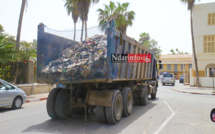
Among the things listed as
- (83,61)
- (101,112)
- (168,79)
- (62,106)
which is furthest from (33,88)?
(168,79)

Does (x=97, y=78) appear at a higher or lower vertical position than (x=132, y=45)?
lower

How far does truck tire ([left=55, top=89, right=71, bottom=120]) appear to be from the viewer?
6.76 m

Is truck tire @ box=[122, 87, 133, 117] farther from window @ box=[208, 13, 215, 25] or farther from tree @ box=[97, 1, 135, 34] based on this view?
window @ box=[208, 13, 215, 25]

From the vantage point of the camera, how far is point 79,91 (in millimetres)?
7223

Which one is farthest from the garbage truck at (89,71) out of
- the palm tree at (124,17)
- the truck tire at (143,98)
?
the palm tree at (124,17)

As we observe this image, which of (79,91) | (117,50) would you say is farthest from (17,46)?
(117,50)

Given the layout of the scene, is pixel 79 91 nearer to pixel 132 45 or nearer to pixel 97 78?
pixel 97 78

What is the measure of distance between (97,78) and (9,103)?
5.42m

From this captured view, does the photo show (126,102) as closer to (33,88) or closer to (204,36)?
(33,88)

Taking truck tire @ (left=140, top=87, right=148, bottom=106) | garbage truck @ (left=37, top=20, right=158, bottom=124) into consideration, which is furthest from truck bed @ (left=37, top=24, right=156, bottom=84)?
truck tire @ (left=140, top=87, right=148, bottom=106)

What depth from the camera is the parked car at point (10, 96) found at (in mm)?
8734

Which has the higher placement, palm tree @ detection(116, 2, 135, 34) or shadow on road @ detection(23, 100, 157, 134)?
palm tree @ detection(116, 2, 135, 34)

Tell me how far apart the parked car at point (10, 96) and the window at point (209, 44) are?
74.1ft

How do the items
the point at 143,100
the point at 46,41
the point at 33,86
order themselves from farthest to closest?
the point at 33,86 < the point at 143,100 < the point at 46,41
